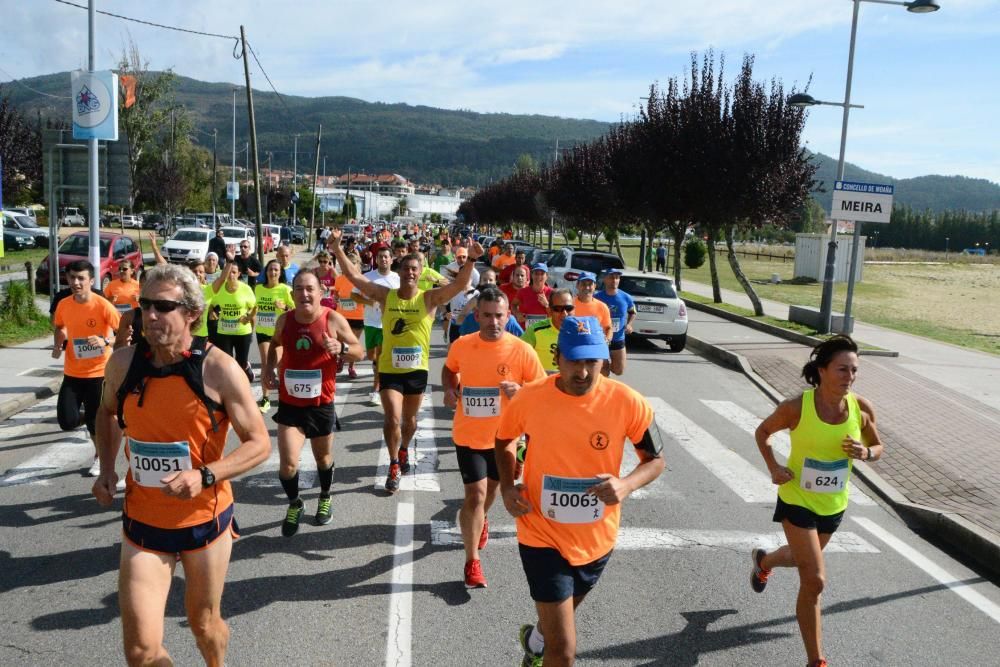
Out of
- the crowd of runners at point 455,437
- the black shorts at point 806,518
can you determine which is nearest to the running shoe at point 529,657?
the crowd of runners at point 455,437

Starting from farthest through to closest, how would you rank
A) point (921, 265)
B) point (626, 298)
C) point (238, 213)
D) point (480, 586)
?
point (238, 213) → point (921, 265) → point (626, 298) → point (480, 586)

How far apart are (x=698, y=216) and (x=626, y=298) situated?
16860mm

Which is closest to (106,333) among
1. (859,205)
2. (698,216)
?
(859,205)

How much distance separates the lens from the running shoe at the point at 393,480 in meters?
7.18

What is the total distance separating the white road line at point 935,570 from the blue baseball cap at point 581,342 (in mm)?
3427

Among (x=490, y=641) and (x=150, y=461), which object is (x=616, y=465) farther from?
(x=150, y=461)

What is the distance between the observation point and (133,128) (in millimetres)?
46906

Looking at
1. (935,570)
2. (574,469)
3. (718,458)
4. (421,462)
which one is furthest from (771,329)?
(574,469)

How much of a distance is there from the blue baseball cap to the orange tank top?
143 centimetres

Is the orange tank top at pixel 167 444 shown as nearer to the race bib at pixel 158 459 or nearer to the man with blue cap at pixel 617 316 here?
the race bib at pixel 158 459

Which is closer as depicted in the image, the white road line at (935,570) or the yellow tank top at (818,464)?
the yellow tank top at (818,464)

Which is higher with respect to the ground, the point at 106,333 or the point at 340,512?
the point at 106,333

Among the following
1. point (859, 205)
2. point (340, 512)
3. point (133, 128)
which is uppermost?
point (133, 128)

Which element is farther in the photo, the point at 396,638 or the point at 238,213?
the point at 238,213
